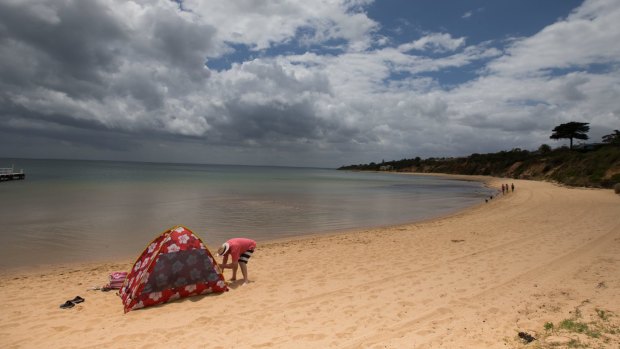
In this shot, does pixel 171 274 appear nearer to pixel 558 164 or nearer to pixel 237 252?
pixel 237 252

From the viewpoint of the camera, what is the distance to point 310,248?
12547 mm

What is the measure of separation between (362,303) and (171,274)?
12.8ft

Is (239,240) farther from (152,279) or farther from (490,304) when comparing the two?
(490,304)

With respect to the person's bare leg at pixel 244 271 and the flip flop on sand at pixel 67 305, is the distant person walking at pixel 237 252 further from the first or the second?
the flip flop on sand at pixel 67 305

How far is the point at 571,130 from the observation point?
75.9 m

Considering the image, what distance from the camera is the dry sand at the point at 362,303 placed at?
531cm

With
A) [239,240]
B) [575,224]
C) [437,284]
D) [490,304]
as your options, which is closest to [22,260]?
[239,240]

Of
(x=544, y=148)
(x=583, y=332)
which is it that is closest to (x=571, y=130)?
(x=544, y=148)

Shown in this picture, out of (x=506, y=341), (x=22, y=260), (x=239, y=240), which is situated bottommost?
(x=22, y=260)

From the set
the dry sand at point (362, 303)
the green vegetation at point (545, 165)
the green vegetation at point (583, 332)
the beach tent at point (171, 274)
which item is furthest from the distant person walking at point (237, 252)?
the green vegetation at point (545, 165)

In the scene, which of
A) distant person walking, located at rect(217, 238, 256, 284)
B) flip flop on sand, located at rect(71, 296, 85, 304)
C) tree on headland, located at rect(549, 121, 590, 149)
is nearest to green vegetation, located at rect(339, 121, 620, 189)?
tree on headland, located at rect(549, 121, 590, 149)

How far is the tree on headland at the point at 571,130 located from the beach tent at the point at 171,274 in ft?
298

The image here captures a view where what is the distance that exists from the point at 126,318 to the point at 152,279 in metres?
0.86

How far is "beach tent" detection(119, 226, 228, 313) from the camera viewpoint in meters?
6.91
